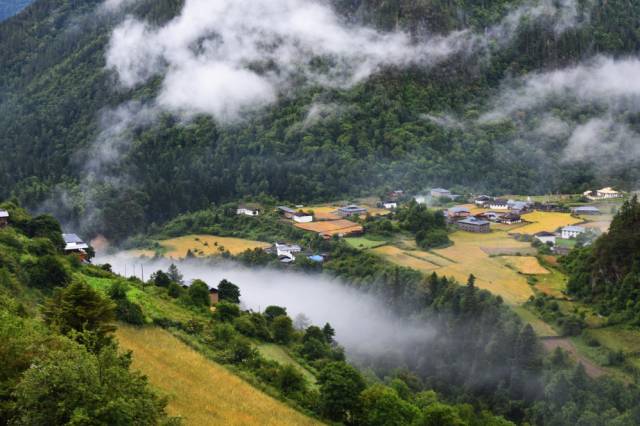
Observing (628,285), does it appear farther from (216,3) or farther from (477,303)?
(216,3)

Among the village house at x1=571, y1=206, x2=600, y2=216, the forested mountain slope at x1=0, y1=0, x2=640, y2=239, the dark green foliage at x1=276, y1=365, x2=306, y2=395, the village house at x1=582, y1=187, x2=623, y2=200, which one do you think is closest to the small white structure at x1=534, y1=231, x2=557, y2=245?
the village house at x1=571, y1=206, x2=600, y2=216

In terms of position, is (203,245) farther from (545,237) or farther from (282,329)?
(282,329)

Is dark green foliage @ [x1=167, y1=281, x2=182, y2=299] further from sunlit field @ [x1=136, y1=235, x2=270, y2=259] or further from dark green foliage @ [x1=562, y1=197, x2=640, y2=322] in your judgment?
dark green foliage @ [x1=562, y1=197, x2=640, y2=322]

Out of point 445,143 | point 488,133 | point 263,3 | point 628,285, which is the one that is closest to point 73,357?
point 628,285

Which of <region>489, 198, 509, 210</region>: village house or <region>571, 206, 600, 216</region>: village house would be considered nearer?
<region>571, 206, 600, 216</region>: village house

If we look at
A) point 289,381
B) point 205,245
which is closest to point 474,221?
point 205,245
